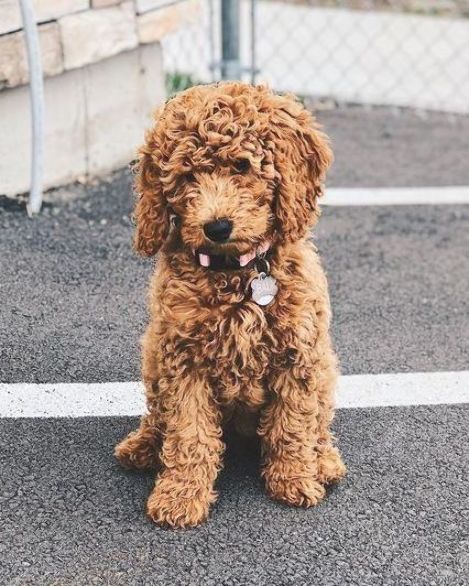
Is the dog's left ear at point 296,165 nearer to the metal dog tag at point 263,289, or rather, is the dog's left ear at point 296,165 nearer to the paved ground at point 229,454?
the metal dog tag at point 263,289

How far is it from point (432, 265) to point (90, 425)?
2241 millimetres

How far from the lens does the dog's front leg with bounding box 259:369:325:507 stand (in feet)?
10.4

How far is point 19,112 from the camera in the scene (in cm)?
531

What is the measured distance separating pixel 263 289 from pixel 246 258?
0.12m

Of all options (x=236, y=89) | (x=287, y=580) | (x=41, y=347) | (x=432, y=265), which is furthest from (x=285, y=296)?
(x=432, y=265)

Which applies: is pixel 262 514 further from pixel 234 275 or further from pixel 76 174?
pixel 76 174

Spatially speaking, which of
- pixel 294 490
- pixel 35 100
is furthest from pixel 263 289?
pixel 35 100

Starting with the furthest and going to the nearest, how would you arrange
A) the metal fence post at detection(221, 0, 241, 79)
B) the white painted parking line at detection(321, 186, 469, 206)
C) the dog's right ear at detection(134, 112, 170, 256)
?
the metal fence post at detection(221, 0, 241, 79)
the white painted parking line at detection(321, 186, 469, 206)
the dog's right ear at detection(134, 112, 170, 256)

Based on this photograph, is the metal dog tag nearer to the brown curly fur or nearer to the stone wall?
the brown curly fur

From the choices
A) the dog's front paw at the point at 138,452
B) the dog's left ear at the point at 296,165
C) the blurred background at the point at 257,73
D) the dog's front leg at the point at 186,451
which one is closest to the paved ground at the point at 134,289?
the blurred background at the point at 257,73

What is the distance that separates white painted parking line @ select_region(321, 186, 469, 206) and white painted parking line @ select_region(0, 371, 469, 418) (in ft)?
6.42

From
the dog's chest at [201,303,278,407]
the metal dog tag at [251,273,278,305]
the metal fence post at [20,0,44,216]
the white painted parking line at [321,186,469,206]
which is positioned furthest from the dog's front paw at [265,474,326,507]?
the white painted parking line at [321,186,469,206]

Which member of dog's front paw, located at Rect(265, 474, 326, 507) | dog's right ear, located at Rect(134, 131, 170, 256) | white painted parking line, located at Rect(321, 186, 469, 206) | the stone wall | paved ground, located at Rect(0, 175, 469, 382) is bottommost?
white painted parking line, located at Rect(321, 186, 469, 206)

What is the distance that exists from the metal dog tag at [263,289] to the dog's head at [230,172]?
0.09 meters
